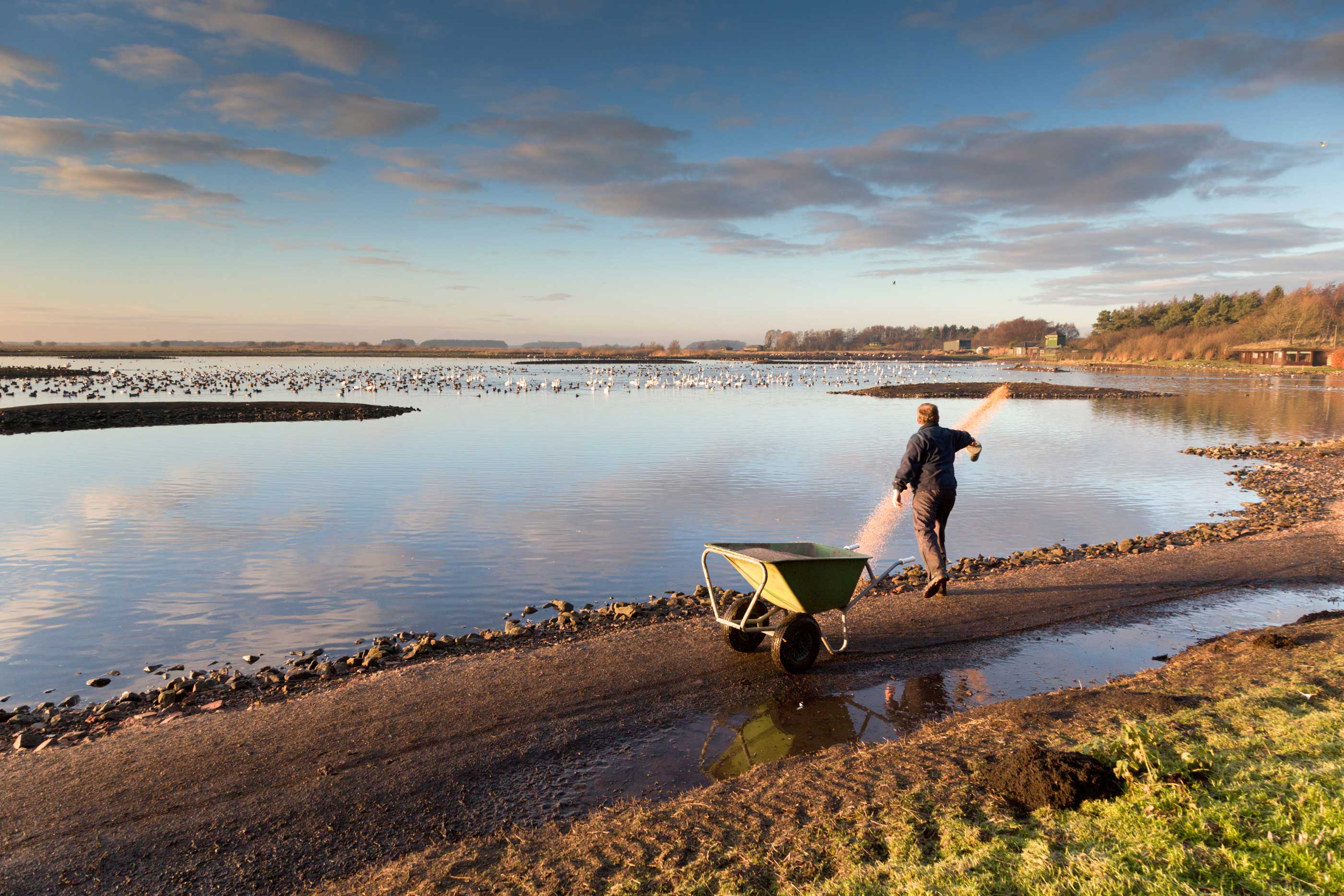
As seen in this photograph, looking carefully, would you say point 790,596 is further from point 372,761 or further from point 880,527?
point 880,527

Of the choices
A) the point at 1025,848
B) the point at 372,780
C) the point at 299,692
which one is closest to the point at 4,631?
the point at 299,692

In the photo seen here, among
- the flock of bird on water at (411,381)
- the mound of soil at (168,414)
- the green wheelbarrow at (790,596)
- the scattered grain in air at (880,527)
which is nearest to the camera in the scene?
the green wheelbarrow at (790,596)

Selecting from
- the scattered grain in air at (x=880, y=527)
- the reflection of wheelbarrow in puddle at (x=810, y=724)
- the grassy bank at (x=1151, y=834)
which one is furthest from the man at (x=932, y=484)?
the grassy bank at (x=1151, y=834)

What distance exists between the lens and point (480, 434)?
33312 millimetres

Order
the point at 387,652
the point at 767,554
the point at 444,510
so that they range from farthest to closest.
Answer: the point at 444,510 → the point at 387,652 → the point at 767,554

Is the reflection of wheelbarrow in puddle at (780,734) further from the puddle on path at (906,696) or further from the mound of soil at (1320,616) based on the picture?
the mound of soil at (1320,616)

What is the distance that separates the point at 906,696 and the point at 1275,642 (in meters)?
4.18

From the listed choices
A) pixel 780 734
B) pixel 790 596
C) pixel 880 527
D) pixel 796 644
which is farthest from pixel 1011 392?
pixel 780 734

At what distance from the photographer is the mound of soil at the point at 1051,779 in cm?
504

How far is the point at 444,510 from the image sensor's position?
17.6 metres

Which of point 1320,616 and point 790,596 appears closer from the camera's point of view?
point 790,596

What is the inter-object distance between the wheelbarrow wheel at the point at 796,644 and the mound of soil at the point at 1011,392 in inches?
2236

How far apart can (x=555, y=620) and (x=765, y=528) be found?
22.2ft

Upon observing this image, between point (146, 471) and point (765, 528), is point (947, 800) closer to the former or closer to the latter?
point (765, 528)
